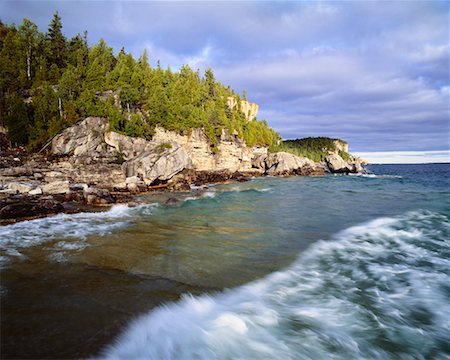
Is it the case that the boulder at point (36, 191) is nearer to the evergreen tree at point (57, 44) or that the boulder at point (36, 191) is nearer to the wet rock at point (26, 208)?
the wet rock at point (26, 208)

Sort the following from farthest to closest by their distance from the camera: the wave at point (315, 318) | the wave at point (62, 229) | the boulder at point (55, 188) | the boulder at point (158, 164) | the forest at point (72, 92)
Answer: the forest at point (72, 92)
the boulder at point (158, 164)
the boulder at point (55, 188)
the wave at point (62, 229)
the wave at point (315, 318)

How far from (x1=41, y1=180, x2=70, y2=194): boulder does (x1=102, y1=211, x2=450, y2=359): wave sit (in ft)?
74.2

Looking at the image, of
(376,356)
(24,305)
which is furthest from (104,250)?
(376,356)

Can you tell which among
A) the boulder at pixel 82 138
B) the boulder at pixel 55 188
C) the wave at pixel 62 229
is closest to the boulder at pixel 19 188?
the boulder at pixel 55 188

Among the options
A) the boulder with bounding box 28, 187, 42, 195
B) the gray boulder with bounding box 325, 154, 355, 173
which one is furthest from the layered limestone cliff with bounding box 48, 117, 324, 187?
the gray boulder with bounding box 325, 154, 355, 173

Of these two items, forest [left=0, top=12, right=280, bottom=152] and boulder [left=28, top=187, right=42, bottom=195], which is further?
forest [left=0, top=12, right=280, bottom=152]

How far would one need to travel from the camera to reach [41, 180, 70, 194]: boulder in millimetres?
23172

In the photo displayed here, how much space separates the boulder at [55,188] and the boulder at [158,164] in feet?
32.1

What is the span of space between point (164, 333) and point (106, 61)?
6341 cm

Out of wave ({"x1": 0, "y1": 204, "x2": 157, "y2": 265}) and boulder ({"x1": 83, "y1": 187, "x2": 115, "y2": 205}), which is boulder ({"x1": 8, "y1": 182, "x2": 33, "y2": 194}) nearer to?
boulder ({"x1": 83, "y1": 187, "x2": 115, "y2": 205})

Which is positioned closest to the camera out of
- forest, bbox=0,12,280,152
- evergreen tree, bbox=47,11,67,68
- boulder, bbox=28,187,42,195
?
boulder, bbox=28,187,42,195

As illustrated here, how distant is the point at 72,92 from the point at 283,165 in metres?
52.1

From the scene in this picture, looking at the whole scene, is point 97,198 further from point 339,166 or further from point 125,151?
point 339,166

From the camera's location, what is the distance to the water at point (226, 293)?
4.76 metres
